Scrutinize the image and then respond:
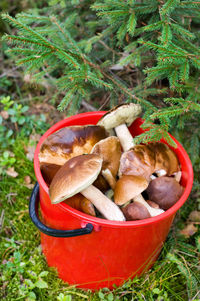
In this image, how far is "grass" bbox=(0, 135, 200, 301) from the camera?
1919mm

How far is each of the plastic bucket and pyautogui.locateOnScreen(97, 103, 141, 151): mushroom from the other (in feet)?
0.46

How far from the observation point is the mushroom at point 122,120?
1775 millimetres

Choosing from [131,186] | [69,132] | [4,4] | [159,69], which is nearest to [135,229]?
[131,186]

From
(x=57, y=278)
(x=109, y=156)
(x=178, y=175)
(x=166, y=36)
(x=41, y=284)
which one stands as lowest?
(x=57, y=278)

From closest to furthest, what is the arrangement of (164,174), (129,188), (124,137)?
(129,188)
(164,174)
(124,137)

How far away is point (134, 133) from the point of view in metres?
2.09

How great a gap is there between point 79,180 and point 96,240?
0.40 meters

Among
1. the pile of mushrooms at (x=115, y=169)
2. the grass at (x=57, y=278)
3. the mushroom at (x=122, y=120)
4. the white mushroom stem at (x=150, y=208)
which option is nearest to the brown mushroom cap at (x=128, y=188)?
the pile of mushrooms at (x=115, y=169)

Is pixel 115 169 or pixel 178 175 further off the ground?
pixel 115 169

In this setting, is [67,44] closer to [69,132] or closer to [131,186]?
[69,132]

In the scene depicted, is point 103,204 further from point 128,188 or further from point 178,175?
point 178,175

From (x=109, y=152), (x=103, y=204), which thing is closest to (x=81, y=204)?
(x=103, y=204)

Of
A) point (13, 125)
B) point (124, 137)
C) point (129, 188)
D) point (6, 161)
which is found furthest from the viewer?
point (13, 125)

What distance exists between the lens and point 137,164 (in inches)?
66.2
